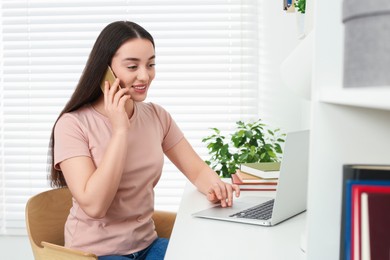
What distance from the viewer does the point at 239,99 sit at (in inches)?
124

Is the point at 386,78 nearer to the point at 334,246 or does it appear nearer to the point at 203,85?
the point at 334,246

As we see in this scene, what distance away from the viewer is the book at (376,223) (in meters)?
0.65

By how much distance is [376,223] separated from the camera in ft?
2.14

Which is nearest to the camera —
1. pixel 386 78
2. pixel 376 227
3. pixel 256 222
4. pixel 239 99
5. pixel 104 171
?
pixel 386 78

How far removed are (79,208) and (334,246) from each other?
4.22 feet

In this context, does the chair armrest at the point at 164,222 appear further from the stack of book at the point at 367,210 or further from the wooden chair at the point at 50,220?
the stack of book at the point at 367,210

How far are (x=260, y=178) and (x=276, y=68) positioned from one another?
1.21 m

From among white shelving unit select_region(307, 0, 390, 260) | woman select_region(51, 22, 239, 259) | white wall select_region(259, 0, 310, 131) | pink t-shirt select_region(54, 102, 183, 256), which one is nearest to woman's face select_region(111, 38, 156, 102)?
woman select_region(51, 22, 239, 259)

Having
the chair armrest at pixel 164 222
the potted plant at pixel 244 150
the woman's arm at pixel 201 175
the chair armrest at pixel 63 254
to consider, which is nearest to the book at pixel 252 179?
the woman's arm at pixel 201 175

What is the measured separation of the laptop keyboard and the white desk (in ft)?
0.19

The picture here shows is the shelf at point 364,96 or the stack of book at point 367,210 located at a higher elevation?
the shelf at point 364,96

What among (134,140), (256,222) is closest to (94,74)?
(134,140)

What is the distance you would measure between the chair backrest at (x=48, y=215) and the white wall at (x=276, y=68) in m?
1.46

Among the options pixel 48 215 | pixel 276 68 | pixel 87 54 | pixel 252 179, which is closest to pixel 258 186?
pixel 252 179
